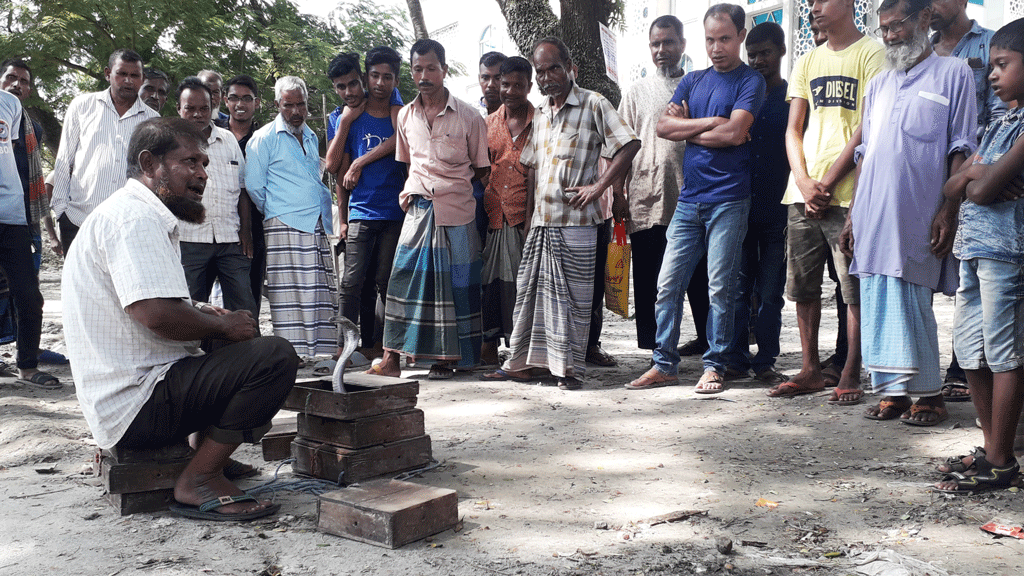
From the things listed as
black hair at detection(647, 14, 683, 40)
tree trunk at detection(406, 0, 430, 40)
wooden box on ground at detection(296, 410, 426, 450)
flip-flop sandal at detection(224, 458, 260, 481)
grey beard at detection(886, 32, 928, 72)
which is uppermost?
tree trunk at detection(406, 0, 430, 40)

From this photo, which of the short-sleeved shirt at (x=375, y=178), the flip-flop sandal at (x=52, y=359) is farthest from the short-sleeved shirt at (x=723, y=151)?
the flip-flop sandal at (x=52, y=359)

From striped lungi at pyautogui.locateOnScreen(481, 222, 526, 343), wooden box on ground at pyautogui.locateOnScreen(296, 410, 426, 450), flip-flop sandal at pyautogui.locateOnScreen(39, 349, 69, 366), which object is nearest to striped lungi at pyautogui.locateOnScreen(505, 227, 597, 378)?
striped lungi at pyautogui.locateOnScreen(481, 222, 526, 343)

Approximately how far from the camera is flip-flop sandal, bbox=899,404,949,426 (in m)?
4.26

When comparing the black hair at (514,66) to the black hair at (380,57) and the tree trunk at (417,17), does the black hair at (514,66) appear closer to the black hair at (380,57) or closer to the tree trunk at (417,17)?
the black hair at (380,57)

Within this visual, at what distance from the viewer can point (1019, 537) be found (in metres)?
2.81

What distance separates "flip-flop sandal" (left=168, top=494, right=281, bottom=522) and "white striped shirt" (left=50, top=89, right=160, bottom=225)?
3.17m

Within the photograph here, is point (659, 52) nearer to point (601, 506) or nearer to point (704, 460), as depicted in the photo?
Answer: point (704, 460)

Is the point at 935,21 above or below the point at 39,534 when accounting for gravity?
above

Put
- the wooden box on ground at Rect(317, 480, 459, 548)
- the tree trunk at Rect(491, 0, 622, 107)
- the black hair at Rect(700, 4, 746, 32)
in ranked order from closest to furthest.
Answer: the wooden box on ground at Rect(317, 480, 459, 548) < the black hair at Rect(700, 4, 746, 32) < the tree trunk at Rect(491, 0, 622, 107)

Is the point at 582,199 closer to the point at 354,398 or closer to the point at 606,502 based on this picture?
the point at 354,398

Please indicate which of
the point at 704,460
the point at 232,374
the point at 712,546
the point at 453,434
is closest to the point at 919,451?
the point at 704,460

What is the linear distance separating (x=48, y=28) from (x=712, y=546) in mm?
11968

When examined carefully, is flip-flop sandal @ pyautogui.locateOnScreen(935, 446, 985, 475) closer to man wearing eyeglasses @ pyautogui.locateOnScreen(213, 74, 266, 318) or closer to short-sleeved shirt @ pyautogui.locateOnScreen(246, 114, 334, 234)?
short-sleeved shirt @ pyautogui.locateOnScreen(246, 114, 334, 234)

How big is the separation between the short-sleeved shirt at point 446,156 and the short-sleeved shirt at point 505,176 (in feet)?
0.45
